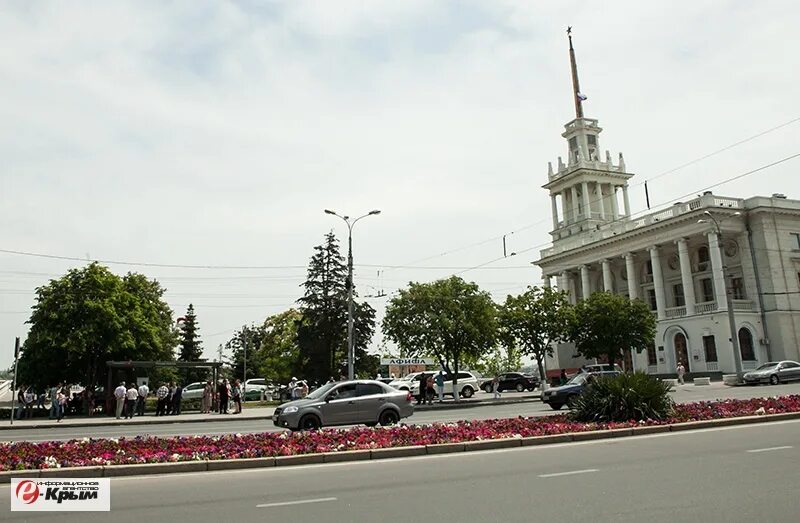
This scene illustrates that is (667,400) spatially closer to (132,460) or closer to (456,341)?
(132,460)

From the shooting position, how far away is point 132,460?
37.3ft

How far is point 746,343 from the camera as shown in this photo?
52312mm

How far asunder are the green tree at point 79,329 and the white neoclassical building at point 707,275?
113 ft

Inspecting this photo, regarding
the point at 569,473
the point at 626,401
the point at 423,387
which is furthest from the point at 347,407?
the point at 423,387

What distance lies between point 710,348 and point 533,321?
2049 centimetres

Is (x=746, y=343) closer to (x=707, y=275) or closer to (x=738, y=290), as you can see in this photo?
(x=738, y=290)

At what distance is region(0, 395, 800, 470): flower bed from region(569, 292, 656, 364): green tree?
29.8 m

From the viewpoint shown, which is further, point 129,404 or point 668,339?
point 668,339

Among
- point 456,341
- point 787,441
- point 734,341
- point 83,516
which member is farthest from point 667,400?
point 734,341

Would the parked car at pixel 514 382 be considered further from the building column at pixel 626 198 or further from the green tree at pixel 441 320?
the building column at pixel 626 198

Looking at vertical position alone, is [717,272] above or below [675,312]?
above

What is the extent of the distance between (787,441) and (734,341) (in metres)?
33.7

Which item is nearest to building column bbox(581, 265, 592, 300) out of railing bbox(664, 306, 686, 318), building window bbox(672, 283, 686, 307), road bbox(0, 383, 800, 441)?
building window bbox(672, 283, 686, 307)

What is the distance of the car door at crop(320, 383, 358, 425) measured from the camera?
18.8 m
